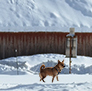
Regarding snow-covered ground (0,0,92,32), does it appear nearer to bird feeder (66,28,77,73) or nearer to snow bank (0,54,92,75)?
snow bank (0,54,92,75)

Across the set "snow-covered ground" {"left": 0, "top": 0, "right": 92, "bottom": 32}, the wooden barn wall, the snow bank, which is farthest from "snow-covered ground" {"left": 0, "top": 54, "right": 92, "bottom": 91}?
"snow-covered ground" {"left": 0, "top": 0, "right": 92, "bottom": 32}

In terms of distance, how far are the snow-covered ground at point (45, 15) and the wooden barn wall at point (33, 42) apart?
40 cm

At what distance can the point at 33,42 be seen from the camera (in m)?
19.8

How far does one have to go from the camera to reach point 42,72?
9852 mm

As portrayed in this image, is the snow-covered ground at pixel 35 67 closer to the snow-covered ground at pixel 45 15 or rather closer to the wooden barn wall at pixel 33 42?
the wooden barn wall at pixel 33 42

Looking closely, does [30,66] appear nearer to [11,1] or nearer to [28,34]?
[28,34]

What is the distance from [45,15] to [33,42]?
2242 mm

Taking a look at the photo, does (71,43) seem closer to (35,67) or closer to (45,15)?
(35,67)

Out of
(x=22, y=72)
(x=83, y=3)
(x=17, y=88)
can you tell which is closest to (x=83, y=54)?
(x=83, y=3)

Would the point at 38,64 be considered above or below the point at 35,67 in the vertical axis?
above

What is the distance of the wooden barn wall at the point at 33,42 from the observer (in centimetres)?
1969

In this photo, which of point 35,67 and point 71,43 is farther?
point 35,67

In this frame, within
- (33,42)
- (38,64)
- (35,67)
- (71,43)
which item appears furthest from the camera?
(33,42)

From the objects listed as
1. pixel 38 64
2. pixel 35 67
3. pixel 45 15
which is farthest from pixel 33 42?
pixel 35 67
